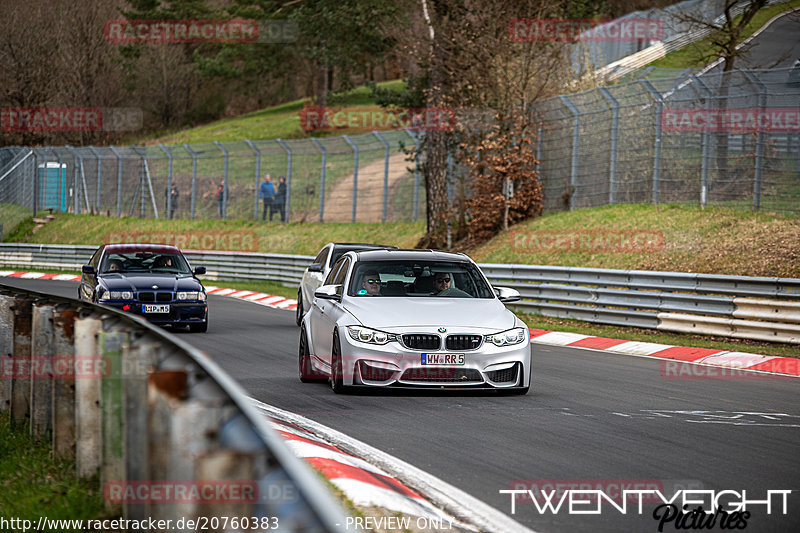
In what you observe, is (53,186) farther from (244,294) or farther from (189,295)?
(189,295)

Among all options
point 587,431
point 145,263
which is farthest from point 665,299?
point 587,431

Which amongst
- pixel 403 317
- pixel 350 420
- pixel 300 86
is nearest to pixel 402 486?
pixel 350 420

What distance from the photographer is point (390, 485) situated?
6.00 metres

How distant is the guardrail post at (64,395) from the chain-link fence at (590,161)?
675 inches

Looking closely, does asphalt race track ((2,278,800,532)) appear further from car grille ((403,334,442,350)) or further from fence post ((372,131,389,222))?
fence post ((372,131,389,222))

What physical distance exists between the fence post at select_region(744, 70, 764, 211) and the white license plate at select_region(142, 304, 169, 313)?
12077 mm

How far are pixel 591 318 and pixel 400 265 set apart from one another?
344 inches

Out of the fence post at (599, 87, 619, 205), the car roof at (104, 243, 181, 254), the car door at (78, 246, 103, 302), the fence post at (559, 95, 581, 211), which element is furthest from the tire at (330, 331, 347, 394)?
the fence post at (559, 95, 581, 211)

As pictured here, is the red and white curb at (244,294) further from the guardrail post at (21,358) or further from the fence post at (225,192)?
the guardrail post at (21,358)

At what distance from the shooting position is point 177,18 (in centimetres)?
7888

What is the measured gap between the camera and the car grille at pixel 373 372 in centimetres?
962

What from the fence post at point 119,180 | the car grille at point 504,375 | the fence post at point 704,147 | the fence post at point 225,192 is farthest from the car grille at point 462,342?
the fence post at point 119,180

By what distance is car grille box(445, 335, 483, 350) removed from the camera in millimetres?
9633

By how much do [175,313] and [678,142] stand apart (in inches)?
485
